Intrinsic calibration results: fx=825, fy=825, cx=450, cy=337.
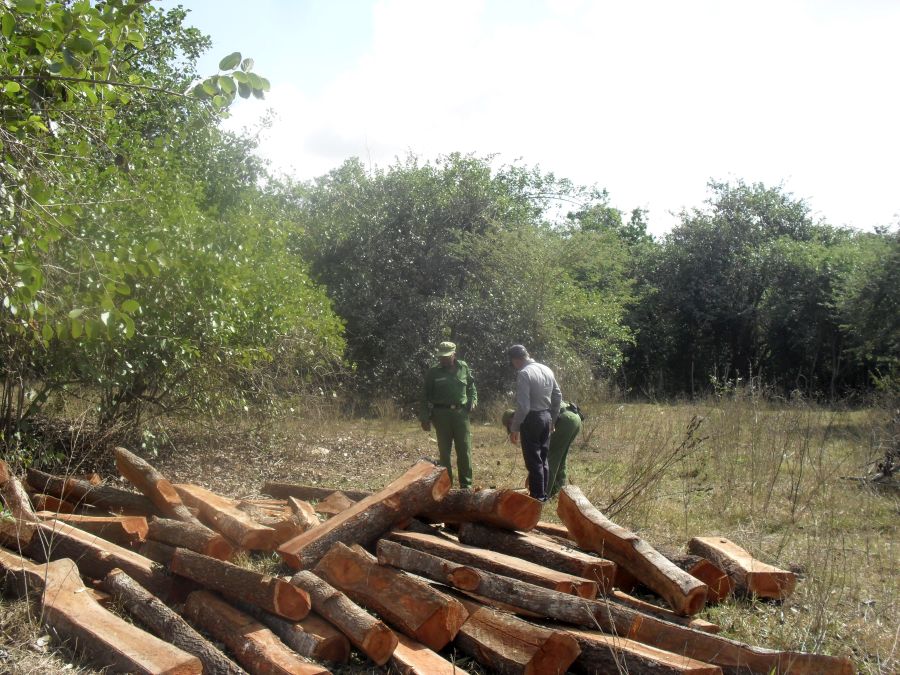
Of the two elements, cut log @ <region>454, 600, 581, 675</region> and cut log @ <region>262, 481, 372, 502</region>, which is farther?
cut log @ <region>262, 481, 372, 502</region>

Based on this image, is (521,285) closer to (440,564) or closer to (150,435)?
(150,435)

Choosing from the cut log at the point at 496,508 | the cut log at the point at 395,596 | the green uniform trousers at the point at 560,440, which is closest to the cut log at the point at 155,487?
the cut log at the point at 395,596

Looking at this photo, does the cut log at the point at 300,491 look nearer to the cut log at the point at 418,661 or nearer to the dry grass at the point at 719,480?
the dry grass at the point at 719,480

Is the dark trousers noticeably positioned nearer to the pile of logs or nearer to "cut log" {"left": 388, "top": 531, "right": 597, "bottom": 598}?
the pile of logs

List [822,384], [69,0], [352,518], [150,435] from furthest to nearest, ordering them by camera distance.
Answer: [822,384] → [150,435] → [69,0] → [352,518]

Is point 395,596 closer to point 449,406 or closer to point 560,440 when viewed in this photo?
point 560,440

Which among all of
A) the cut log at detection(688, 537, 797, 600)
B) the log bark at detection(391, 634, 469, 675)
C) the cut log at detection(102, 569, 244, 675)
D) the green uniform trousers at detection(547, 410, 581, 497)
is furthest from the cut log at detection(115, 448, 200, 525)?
the green uniform trousers at detection(547, 410, 581, 497)

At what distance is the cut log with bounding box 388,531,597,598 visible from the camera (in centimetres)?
474

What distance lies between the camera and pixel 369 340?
768 inches

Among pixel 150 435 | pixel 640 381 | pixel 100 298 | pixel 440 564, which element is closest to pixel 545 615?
pixel 440 564

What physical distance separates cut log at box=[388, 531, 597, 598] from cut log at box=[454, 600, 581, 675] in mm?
413

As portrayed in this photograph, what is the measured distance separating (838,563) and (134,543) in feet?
17.6

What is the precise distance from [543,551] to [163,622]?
2305 millimetres

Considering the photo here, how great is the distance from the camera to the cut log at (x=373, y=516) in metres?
5.20
